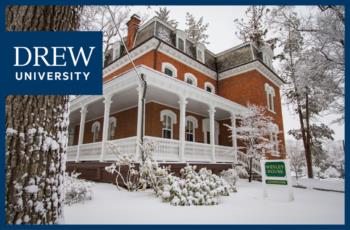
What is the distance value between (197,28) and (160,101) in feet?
42.7

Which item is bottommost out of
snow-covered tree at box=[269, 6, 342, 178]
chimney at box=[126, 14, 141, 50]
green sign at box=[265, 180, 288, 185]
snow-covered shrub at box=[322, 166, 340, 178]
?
snow-covered shrub at box=[322, 166, 340, 178]

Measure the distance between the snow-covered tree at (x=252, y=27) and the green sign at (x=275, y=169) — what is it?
14.3m

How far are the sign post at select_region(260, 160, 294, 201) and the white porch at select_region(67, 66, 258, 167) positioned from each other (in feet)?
12.2

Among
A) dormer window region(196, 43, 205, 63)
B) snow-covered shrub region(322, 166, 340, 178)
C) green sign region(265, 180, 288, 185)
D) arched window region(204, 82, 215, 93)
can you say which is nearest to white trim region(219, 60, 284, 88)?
arched window region(204, 82, 215, 93)

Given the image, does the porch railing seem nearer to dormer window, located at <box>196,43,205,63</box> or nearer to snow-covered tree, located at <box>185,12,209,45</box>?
dormer window, located at <box>196,43,205,63</box>

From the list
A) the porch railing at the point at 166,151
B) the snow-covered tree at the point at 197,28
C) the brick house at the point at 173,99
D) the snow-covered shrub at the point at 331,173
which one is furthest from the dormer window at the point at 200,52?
the snow-covered shrub at the point at 331,173

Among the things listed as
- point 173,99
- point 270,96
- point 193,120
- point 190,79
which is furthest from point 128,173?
point 270,96

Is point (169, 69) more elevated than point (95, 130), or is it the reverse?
point (169, 69)

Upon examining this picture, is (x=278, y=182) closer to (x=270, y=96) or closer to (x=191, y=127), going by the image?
(x=191, y=127)

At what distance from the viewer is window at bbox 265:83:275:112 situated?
53.2ft

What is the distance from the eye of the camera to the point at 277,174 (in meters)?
5.82

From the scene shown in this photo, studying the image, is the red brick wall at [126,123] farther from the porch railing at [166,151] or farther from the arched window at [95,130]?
the porch railing at [166,151]

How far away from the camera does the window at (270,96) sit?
16.2 m

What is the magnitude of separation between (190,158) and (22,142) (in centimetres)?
782
